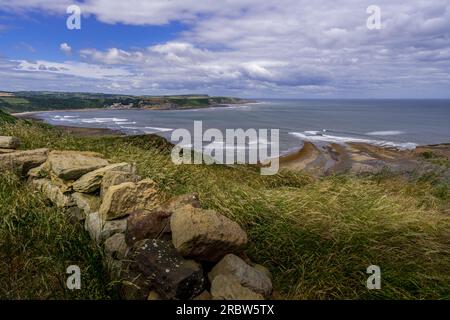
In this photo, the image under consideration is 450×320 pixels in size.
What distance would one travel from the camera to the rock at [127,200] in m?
4.92

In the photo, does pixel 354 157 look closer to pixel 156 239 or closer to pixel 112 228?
pixel 112 228

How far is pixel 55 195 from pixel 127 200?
138cm

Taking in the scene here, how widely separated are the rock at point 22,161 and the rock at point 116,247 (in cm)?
273

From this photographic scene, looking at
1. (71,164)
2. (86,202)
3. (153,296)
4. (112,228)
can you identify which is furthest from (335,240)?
(71,164)

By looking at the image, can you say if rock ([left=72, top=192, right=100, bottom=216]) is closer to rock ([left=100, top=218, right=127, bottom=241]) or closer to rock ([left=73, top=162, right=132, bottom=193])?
rock ([left=73, top=162, right=132, bottom=193])

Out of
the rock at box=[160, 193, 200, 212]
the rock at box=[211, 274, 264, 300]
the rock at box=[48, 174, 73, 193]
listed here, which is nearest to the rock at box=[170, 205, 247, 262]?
the rock at box=[211, 274, 264, 300]

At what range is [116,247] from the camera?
181 inches

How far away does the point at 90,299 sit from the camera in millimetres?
4004

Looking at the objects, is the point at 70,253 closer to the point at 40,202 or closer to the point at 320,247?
the point at 40,202

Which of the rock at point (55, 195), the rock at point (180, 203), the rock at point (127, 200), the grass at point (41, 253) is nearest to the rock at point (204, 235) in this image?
the rock at point (180, 203)

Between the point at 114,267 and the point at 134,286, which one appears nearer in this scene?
the point at 134,286

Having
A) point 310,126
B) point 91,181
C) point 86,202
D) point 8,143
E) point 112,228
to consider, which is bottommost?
point 310,126
